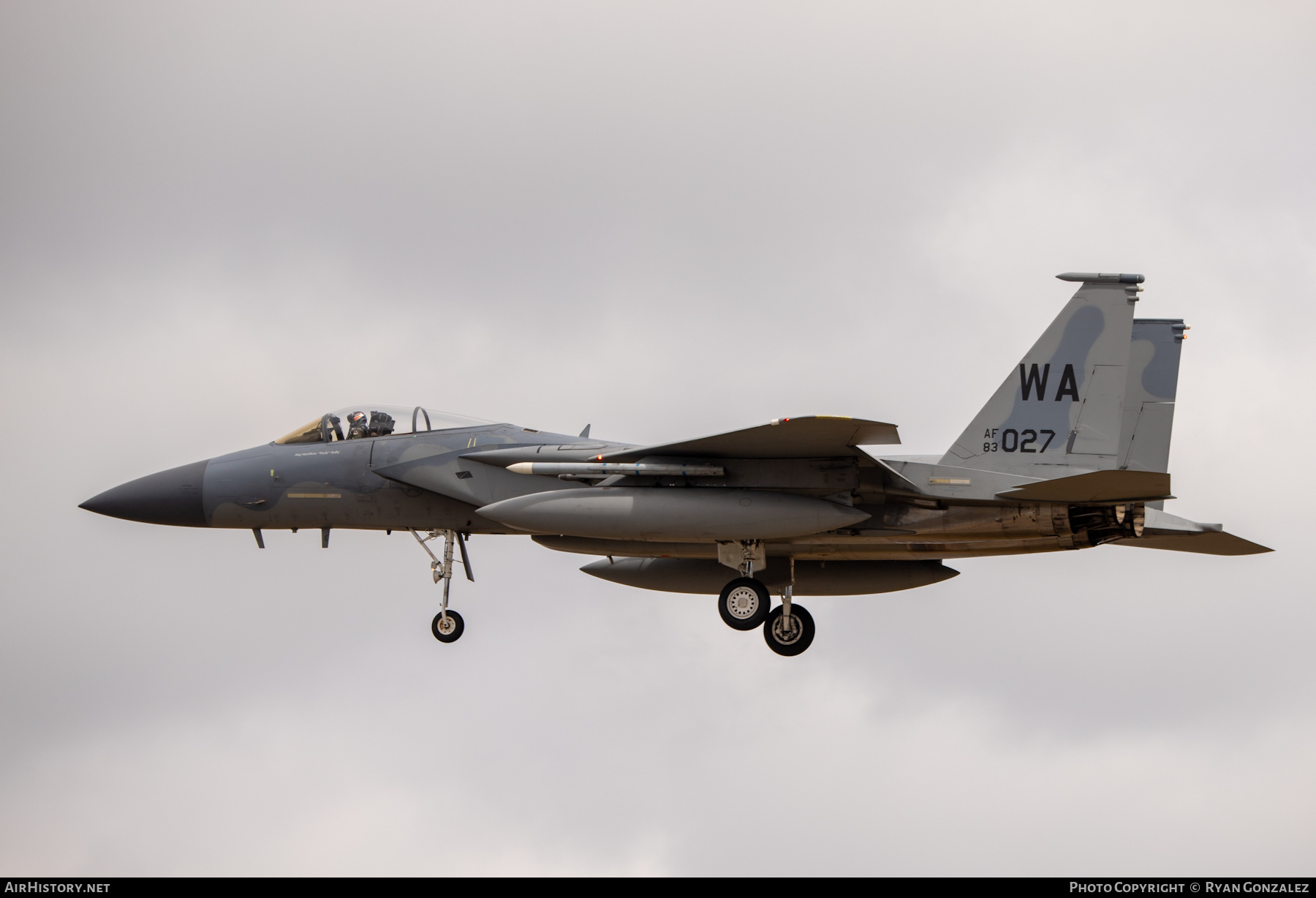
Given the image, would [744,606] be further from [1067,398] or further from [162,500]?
[162,500]

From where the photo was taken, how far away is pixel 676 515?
54.7ft

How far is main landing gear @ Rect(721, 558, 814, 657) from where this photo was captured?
17.5m

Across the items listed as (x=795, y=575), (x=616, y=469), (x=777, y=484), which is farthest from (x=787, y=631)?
(x=616, y=469)

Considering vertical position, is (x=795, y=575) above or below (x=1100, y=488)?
below

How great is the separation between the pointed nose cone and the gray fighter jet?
0.08ft

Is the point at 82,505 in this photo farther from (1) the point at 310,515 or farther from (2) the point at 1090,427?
(2) the point at 1090,427

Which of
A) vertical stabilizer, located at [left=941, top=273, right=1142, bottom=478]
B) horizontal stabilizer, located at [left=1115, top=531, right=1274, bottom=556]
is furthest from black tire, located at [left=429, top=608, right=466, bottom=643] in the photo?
horizontal stabilizer, located at [left=1115, top=531, right=1274, bottom=556]

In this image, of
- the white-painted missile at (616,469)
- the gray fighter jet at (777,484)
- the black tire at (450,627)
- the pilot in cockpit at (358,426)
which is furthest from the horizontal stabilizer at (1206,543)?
the pilot in cockpit at (358,426)

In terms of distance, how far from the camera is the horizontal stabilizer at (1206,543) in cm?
1870

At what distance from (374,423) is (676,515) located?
498 centimetres

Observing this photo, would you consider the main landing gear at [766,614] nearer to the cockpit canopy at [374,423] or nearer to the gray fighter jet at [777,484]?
the gray fighter jet at [777,484]

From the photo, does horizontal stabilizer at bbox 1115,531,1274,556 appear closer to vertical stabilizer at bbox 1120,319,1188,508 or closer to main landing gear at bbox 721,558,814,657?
vertical stabilizer at bbox 1120,319,1188,508
